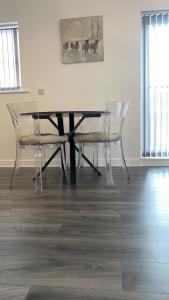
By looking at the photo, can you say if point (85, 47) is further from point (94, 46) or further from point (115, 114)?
point (115, 114)

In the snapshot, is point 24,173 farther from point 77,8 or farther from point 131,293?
point 131,293

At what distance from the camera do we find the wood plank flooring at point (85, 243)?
1474mm

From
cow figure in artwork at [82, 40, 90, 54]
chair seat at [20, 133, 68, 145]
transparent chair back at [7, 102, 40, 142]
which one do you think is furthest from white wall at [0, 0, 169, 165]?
chair seat at [20, 133, 68, 145]

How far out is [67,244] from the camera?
6.36 feet

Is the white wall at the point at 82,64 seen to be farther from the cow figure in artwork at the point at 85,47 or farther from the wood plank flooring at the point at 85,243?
the wood plank flooring at the point at 85,243

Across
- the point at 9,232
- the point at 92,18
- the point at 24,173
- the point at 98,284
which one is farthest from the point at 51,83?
the point at 98,284

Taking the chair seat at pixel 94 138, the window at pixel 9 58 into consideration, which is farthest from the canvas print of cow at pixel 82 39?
the chair seat at pixel 94 138

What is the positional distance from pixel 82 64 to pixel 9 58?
1.07 m

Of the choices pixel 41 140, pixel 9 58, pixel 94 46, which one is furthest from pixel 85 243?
pixel 9 58

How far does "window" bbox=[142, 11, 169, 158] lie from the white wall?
0.11 m

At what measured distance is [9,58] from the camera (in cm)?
454

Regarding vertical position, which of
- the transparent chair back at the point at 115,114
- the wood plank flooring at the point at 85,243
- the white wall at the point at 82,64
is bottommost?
the wood plank flooring at the point at 85,243

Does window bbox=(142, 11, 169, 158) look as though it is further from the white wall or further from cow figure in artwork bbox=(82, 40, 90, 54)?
cow figure in artwork bbox=(82, 40, 90, 54)

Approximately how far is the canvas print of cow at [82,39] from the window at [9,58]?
698 millimetres
